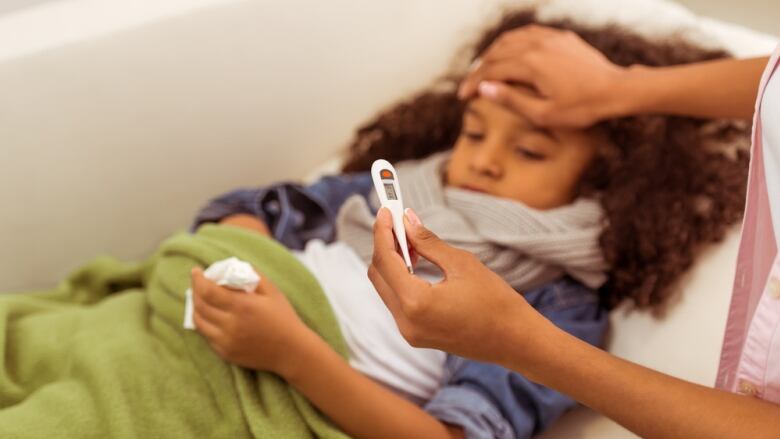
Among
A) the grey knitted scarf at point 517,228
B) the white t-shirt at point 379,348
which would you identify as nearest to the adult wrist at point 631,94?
the grey knitted scarf at point 517,228

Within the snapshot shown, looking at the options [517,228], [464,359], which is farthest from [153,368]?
[517,228]

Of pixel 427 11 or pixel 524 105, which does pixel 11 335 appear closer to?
pixel 524 105

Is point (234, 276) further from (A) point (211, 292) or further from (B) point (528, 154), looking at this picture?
(B) point (528, 154)

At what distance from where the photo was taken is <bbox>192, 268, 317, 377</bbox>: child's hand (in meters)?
0.76

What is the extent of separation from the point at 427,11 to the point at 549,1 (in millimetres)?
262

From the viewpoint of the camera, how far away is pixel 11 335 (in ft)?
2.85

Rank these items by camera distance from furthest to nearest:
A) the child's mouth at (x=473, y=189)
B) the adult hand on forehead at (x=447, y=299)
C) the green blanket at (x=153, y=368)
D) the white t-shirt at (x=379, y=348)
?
the child's mouth at (x=473, y=189), the white t-shirt at (x=379, y=348), the green blanket at (x=153, y=368), the adult hand on forehead at (x=447, y=299)

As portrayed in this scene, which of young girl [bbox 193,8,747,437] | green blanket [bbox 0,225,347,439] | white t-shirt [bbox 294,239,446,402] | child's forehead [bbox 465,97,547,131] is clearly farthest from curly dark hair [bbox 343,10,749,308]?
green blanket [bbox 0,225,347,439]

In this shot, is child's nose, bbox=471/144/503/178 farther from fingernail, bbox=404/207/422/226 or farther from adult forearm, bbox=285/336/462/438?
fingernail, bbox=404/207/422/226

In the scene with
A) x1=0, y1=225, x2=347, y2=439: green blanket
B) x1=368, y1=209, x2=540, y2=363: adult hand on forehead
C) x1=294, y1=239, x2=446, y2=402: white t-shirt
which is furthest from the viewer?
x1=294, y1=239, x2=446, y2=402: white t-shirt

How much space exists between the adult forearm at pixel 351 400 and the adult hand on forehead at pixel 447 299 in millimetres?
252

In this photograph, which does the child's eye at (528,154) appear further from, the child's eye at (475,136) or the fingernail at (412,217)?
the fingernail at (412,217)

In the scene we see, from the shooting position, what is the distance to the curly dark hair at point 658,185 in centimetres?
94

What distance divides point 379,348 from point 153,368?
0.24 meters
